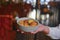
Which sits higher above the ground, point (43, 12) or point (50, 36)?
point (43, 12)

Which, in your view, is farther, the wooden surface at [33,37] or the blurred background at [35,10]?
the blurred background at [35,10]

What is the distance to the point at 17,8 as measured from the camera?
1199 mm

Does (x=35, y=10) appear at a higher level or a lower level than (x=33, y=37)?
higher

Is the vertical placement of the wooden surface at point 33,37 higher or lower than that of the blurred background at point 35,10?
lower

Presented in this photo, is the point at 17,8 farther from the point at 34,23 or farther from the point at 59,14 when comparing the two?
the point at 34,23

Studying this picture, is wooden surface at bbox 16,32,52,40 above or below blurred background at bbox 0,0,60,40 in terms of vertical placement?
below

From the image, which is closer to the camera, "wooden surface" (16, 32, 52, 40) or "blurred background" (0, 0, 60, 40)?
"wooden surface" (16, 32, 52, 40)

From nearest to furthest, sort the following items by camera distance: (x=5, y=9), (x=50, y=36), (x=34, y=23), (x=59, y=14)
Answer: (x=34, y=23) < (x=50, y=36) < (x=5, y=9) < (x=59, y=14)

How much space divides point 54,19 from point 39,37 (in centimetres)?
A: 35

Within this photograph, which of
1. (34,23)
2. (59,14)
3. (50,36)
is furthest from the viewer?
(59,14)

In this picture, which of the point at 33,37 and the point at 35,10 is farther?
the point at 35,10

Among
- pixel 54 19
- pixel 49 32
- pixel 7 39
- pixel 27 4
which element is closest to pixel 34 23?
pixel 49 32

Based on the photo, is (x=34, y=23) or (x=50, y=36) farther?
(x=50, y=36)

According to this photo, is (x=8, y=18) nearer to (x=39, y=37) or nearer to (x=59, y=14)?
(x=39, y=37)
